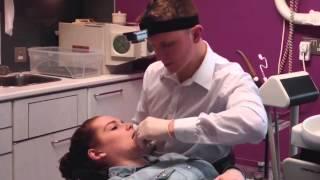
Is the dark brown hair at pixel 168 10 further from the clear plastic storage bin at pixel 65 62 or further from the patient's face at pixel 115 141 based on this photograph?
the clear plastic storage bin at pixel 65 62

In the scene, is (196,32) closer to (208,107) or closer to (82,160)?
(208,107)

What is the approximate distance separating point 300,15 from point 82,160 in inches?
86.6

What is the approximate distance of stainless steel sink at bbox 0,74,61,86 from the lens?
3.30 meters

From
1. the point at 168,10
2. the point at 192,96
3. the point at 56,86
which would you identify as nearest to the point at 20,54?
the point at 56,86

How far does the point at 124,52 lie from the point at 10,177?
1.20 meters

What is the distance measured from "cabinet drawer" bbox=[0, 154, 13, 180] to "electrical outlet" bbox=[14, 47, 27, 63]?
99cm

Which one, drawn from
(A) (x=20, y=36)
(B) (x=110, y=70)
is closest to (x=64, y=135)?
(B) (x=110, y=70)

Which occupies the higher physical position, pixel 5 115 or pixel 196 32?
pixel 196 32

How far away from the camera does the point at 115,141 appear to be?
1.70m

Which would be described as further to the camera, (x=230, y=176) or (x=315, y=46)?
(x=315, y=46)

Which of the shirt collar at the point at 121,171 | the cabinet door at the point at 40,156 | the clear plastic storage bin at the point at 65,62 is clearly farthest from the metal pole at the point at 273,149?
the clear plastic storage bin at the point at 65,62

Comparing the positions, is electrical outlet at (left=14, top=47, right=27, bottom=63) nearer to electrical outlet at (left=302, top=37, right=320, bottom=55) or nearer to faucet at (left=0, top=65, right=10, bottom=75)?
faucet at (left=0, top=65, right=10, bottom=75)

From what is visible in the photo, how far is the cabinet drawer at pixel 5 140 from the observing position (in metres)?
2.73

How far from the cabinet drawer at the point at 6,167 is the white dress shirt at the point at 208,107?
1163 millimetres
